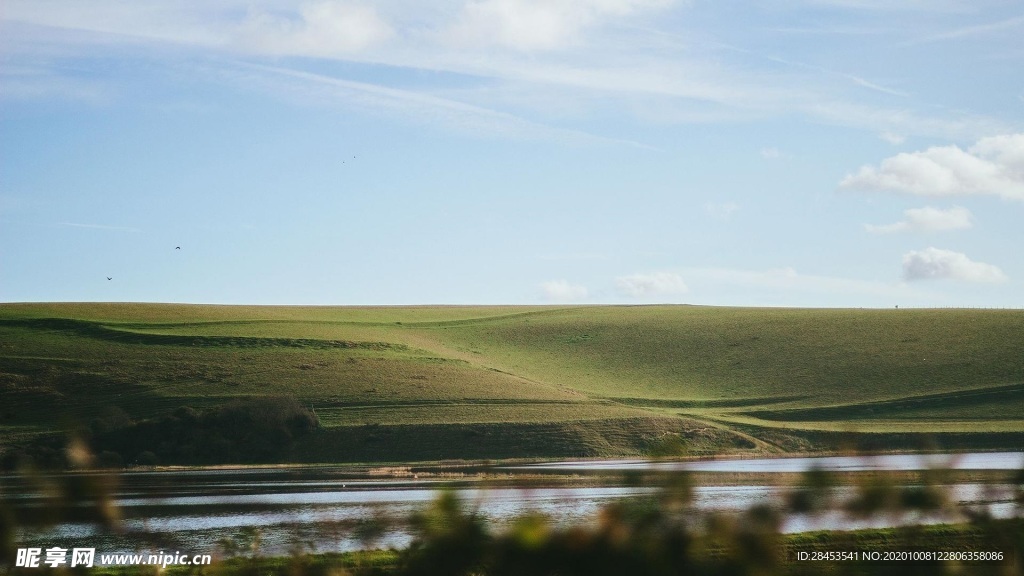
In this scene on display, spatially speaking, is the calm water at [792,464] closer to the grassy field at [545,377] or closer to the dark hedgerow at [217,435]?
the grassy field at [545,377]

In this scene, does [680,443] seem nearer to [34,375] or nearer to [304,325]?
[34,375]

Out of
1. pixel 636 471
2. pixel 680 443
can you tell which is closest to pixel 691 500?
pixel 680 443

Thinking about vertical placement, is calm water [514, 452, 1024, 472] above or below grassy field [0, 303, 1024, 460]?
below

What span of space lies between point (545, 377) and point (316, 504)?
55.0 m

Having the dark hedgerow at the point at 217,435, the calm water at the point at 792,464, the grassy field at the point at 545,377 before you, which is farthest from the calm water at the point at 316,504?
the grassy field at the point at 545,377

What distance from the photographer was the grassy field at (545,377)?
62719 millimetres

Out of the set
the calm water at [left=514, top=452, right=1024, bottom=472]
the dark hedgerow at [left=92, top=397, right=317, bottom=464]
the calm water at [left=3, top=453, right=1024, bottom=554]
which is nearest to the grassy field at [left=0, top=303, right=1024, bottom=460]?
the dark hedgerow at [left=92, top=397, right=317, bottom=464]

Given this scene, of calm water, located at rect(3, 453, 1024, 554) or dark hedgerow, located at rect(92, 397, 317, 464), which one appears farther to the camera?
dark hedgerow, located at rect(92, 397, 317, 464)

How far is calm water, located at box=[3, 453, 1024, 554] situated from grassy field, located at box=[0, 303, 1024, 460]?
11.9 m

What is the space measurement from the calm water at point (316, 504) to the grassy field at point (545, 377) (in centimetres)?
1188

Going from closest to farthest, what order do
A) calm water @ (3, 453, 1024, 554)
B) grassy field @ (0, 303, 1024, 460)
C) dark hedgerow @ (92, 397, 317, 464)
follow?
1. calm water @ (3, 453, 1024, 554)
2. dark hedgerow @ (92, 397, 317, 464)
3. grassy field @ (0, 303, 1024, 460)

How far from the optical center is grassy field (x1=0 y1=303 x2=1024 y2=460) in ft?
206

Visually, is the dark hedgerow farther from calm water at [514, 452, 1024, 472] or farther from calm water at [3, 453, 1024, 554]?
calm water at [514, 452, 1024, 472]

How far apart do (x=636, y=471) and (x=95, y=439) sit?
6084cm
